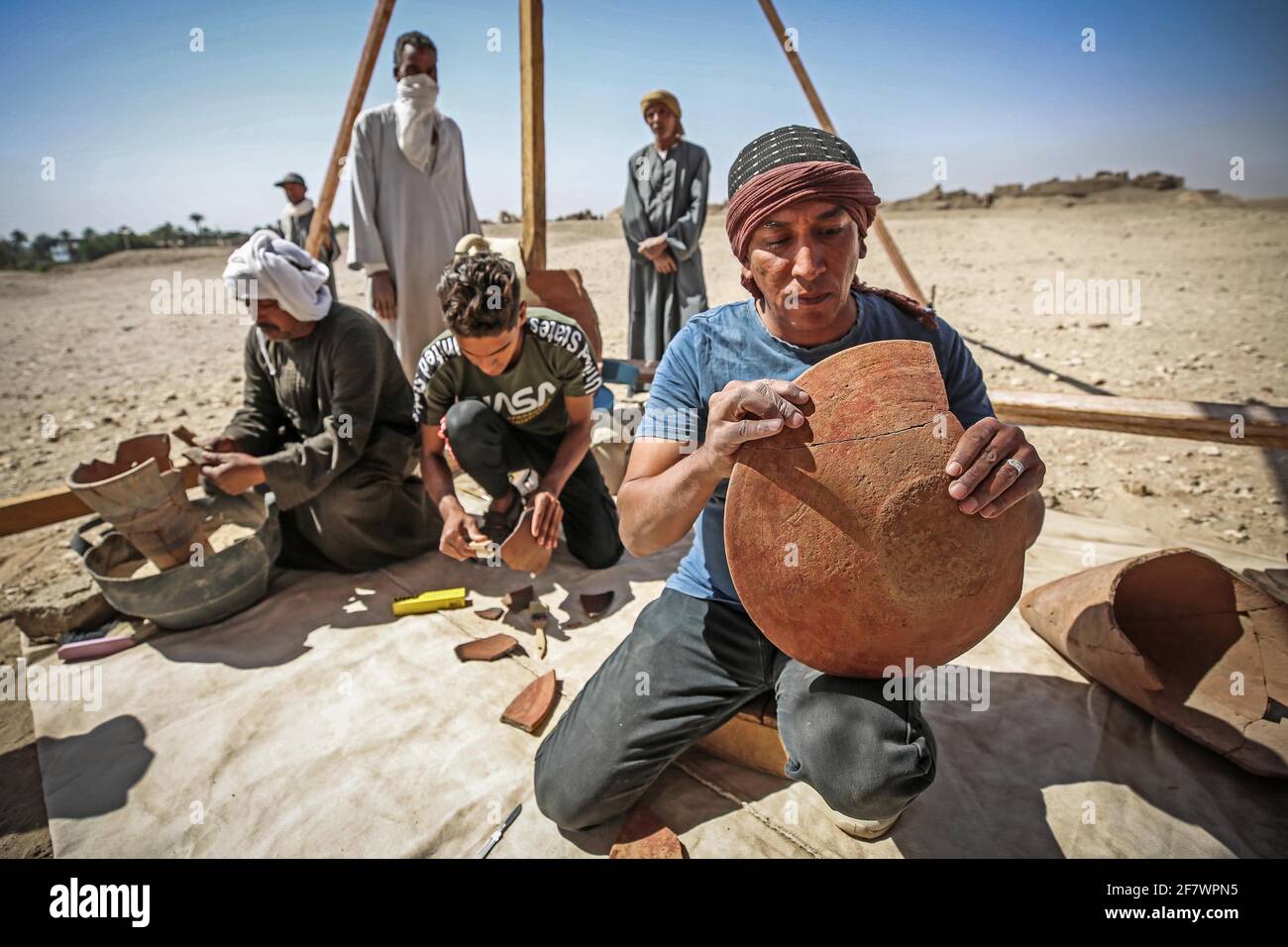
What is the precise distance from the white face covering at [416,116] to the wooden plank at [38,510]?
2.82 m

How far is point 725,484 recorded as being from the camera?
6.06 feet

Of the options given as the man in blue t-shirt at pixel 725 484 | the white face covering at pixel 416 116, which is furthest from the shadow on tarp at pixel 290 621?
the white face covering at pixel 416 116

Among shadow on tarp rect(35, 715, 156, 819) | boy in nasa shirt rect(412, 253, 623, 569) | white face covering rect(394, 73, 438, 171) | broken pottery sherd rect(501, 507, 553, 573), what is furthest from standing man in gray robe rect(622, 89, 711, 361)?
shadow on tarp rect(35, 715, 156, 819)

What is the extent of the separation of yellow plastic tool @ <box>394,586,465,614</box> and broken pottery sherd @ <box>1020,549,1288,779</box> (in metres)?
2.41

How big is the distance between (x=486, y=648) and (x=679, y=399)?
1435 millimetres

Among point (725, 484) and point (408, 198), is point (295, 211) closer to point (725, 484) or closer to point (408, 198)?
point (408, 198)

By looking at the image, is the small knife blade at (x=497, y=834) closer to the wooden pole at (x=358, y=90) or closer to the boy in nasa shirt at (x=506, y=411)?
the boy in nasa shirt at (x=506, y=411)

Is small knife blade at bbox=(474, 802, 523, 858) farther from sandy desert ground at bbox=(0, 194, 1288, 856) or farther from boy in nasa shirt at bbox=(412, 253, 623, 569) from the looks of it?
sandy desert ground at bbox=(0, 194, 1288, 856)

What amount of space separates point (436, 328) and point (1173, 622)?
175 inches

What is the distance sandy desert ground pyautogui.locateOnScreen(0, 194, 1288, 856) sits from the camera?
12.4 ft

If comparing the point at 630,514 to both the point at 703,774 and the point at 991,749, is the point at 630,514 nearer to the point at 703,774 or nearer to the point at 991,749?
the point at 703,774

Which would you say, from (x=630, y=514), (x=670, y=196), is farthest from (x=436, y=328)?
(x=630, y=514)

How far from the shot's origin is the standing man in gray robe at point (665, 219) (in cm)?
531

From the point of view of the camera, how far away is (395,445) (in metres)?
3.23
